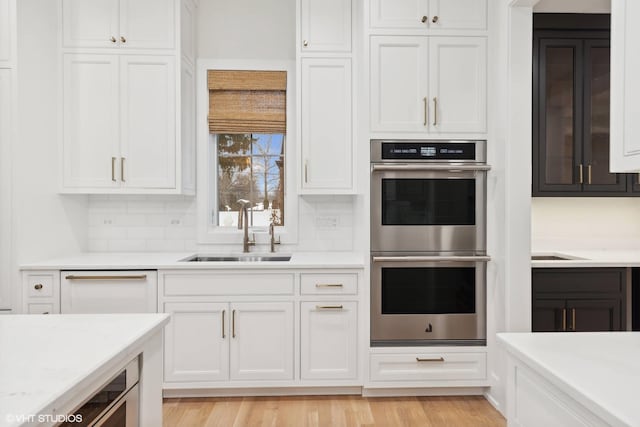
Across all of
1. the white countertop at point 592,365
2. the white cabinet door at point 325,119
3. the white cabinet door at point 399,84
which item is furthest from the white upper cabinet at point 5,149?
the white countertop at point 592,365

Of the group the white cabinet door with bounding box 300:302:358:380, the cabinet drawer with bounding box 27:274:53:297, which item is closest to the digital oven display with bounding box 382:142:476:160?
the white cabinet door with bounding box 300:302:358:380

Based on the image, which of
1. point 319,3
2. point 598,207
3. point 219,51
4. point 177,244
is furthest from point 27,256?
point 598,207

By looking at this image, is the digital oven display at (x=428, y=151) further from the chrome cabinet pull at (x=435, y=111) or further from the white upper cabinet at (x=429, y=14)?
the white upper cabinet at (x=429, y=14)

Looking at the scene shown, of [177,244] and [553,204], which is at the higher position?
[553,204]

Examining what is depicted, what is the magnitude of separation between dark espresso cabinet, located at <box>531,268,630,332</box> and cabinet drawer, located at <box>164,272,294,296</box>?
1.59 meters

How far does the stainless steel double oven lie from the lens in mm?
2703

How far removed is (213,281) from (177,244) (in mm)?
779

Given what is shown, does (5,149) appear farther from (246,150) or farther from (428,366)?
(428,366)

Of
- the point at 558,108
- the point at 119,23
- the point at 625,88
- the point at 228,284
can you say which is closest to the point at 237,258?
the point at 228,284

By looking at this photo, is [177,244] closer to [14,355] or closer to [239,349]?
[239,349]

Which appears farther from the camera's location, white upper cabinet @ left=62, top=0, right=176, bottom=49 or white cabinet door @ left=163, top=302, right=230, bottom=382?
white upper cabinet @ left=62, top=0, right=176, bottom=49

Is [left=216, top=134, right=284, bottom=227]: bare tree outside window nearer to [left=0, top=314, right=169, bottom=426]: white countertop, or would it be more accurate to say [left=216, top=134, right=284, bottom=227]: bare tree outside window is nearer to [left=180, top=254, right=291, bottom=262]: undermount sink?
[left=180, top=254, right=291, bottom=262]: undermount sink

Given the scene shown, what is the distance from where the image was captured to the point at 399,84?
2693mm

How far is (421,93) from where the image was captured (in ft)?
8.86
